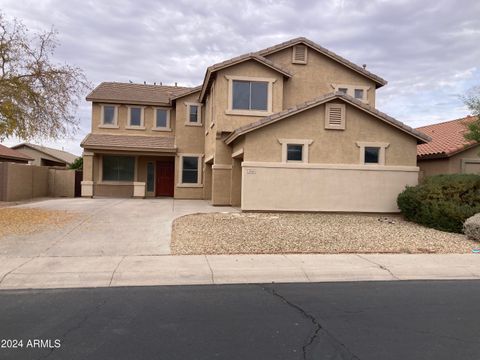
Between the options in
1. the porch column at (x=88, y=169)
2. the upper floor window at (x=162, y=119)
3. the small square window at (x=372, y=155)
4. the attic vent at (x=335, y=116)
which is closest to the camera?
the attic vent at (x=335, y=116)

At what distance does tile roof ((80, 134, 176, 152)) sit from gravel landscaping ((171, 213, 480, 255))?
31.0 ft

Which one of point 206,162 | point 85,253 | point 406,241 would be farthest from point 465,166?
point 85,253

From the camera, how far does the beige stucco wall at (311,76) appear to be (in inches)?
825

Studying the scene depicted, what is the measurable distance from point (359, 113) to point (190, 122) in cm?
1074

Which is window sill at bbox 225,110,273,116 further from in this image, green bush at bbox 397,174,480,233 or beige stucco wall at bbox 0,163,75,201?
beige stucco wall at bbox 0,163,75,201

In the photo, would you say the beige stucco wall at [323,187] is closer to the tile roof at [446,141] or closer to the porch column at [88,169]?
the tile roof at [446,141]

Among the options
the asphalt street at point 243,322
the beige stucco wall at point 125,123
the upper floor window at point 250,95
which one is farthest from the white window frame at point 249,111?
the asphalt street at point 243,322

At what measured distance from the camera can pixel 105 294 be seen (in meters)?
6.84

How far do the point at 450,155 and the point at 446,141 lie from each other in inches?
A: 91.1

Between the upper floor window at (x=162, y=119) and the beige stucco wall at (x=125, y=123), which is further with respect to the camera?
the upper floor window at (x=162, y=119)

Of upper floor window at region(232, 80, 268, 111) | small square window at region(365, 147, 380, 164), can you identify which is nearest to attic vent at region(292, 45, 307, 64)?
upper floor window at region(232, 80, 268, 111)

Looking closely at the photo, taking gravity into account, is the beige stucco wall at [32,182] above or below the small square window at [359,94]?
below

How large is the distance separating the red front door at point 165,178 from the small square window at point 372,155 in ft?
43.3

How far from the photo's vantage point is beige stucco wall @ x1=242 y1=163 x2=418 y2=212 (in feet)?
54.9
